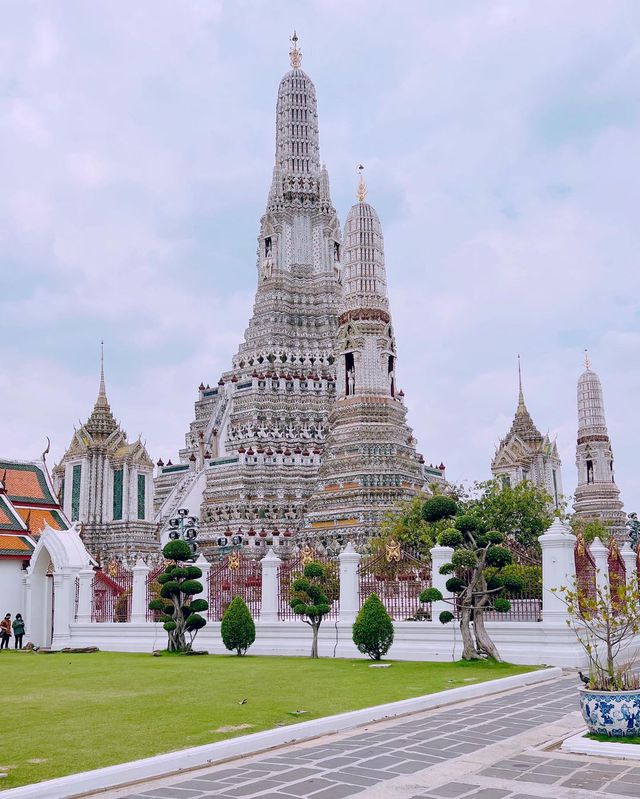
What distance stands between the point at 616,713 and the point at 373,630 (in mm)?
8936

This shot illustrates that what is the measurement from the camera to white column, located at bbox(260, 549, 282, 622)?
2141 centimetres

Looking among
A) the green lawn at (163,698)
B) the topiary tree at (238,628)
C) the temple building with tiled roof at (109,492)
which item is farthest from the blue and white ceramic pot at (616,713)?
the temple building with tiled roof at (109,492)

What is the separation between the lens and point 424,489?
144ft

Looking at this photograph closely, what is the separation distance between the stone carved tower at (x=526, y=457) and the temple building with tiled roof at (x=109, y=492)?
2174 centimetres

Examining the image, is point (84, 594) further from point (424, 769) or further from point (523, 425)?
point (523, 425)

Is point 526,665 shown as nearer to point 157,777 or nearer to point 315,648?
point 315,648

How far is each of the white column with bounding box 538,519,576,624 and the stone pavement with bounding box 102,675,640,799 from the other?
22.5 ft

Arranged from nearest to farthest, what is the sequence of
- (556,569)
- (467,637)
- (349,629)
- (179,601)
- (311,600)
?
(467,637), (556,569), (349,629), (311,600), (179,601)

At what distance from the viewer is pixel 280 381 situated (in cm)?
5106

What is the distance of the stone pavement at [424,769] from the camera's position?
7.27 m

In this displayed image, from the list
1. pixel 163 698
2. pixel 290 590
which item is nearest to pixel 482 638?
pixel 290 590

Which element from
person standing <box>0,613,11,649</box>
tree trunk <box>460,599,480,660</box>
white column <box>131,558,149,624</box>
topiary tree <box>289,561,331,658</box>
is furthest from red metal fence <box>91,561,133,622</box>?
tree trunk <box>460,599,480,660</box>

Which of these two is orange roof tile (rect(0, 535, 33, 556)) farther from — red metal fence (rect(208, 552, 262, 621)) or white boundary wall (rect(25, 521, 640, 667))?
red metal fence (rect(208, 552, 262, 621))

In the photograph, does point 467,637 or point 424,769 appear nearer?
point 424,769
